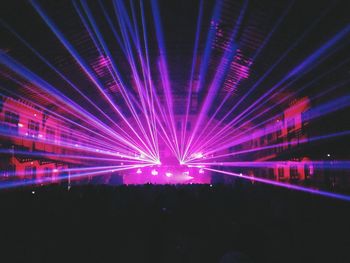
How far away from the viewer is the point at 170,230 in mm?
5863

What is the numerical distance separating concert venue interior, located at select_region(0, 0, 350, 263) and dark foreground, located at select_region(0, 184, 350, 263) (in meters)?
0.02

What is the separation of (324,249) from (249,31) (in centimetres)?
822

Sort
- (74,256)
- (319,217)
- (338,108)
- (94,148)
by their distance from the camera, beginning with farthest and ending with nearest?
(94,148)
(338,108)
(319,217)
(74,256)

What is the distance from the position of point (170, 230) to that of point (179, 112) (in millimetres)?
29326

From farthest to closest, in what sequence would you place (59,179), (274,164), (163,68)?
(59,179), (274,164), (163,68)

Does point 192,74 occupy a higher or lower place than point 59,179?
higher

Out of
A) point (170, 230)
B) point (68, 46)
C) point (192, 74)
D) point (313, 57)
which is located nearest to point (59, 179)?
point (192, 74)

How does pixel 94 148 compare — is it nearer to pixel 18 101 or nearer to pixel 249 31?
pixel 18 101

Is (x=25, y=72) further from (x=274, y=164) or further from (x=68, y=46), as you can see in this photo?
(x=274, y=164)

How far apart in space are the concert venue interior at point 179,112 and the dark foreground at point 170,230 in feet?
0.08

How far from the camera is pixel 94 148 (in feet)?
119

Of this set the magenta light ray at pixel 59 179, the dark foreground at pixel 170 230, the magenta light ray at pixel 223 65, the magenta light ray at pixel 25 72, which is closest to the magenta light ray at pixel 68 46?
the magenta light ray at pixel 25 72

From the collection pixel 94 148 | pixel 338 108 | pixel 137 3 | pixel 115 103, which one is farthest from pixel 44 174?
pixel 338 108

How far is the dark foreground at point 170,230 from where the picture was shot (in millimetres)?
5477
